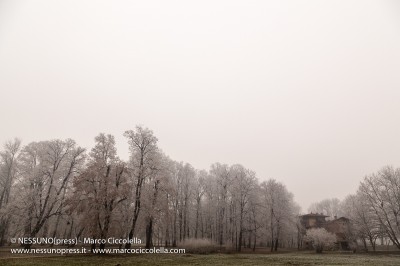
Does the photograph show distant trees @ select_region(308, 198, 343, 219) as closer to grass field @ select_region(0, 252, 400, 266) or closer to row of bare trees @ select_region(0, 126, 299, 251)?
row of bare trees @ select_region(0, 126, 299, 251)

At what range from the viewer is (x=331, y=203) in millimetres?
138250

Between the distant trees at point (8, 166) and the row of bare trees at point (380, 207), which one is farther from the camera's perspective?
→ the row of bare trees at point (380, 207)

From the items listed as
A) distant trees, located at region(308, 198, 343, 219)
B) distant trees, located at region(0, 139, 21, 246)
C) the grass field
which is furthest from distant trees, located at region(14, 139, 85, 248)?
distant trees, located at region(308, 198, 343, 219)

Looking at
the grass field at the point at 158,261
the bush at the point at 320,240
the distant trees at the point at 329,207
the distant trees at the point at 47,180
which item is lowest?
the bush at the point at 320,240

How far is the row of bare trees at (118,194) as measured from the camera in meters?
33.5

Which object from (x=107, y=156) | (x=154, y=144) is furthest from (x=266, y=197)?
(x=107, y=156)

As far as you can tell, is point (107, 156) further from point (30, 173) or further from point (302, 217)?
point (302, 217)

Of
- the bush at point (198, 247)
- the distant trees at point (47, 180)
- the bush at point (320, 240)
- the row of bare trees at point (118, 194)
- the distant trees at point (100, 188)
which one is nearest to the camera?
the distant trees at point (100, 188)

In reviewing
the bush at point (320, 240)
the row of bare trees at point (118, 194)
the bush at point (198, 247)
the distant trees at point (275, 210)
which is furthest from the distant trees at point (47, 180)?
the bush at point (320, 240)

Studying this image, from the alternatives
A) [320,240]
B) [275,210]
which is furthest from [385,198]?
[275,210]

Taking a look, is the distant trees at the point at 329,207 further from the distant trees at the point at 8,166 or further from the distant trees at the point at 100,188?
the distant trees at the point at 8,166

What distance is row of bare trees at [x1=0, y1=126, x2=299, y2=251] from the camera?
33.5 metres

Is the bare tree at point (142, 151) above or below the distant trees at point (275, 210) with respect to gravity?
above

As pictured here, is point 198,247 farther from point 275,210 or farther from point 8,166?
point 8,166
